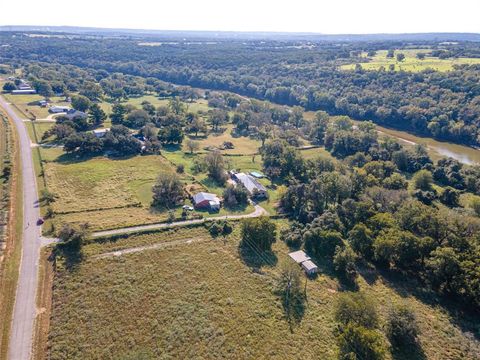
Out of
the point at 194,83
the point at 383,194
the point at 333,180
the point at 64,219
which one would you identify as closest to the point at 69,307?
the point at 64,219

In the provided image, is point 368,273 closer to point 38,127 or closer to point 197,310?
point 197,310

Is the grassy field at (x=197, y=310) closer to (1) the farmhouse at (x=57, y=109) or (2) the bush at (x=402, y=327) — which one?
(2) the bush at (x=402, y=327)

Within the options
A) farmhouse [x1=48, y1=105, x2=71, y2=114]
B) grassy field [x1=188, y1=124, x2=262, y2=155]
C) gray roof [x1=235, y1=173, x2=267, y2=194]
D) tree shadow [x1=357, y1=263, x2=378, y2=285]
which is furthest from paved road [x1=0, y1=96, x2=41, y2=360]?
farmhouse [x1=48, y1=105, x2=71, y2=114]

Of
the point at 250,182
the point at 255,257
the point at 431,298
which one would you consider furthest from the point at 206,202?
the point at 431,298

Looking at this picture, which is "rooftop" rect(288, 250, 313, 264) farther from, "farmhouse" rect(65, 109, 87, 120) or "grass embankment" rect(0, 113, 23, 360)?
"farmhouse" rect(65, 109, 87, 120)

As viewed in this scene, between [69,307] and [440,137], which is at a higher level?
[69,307]

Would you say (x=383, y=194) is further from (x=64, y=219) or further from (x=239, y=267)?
(x=64, y=219)
